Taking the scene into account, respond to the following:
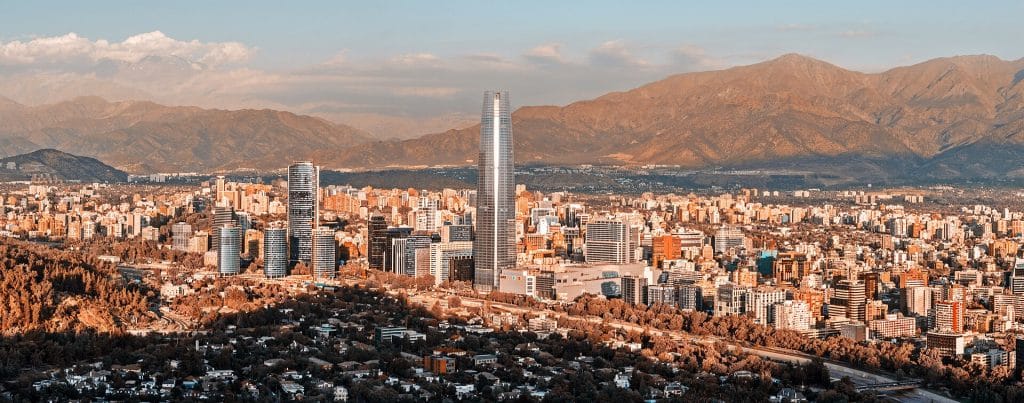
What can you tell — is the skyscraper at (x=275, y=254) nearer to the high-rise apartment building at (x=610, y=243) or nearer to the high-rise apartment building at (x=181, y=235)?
the high-rise apartment building at (x=181, y=235)

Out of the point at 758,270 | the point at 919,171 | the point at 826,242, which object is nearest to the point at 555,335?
the point at 758,270

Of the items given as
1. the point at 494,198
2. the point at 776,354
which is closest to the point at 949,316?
the point at 776,354

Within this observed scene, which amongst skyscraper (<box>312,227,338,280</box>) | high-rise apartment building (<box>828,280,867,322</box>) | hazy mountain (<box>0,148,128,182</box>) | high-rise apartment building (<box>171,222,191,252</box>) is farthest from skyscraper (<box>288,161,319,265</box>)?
hazy mountain (<box>0,148,128,182</box>)

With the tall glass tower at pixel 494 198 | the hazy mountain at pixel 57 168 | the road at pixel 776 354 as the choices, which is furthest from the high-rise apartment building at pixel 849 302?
the hazy mountain at pixel 57 168

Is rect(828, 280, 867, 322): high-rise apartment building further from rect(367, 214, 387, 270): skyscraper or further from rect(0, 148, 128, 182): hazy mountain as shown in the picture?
rect(0, 148, 128, 182): hazy mountain

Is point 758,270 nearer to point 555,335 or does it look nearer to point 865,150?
point 555,335

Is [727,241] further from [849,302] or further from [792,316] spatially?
[792,316]
